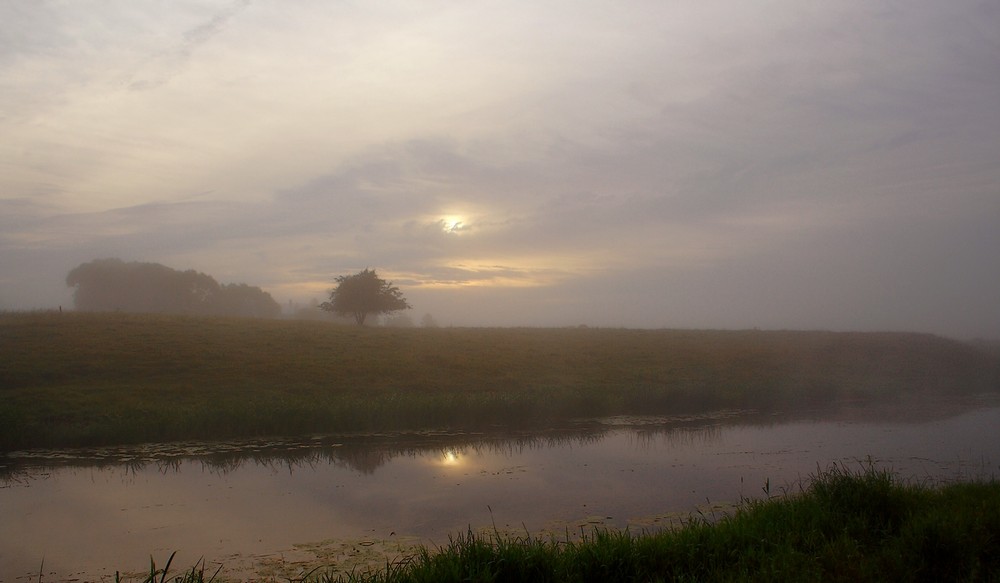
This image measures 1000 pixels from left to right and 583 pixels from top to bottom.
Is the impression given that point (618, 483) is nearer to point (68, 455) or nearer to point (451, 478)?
point (451, 478)

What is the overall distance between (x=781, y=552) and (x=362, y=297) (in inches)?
2082

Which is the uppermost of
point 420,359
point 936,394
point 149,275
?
point 149,275

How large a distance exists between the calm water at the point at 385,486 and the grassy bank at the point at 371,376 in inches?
77.4

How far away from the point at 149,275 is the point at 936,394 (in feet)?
272

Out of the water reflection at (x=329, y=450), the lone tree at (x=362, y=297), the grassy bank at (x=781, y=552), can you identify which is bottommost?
the water reflection at (x=329, y=450)

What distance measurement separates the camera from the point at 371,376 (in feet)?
93.4

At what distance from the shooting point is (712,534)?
865cm

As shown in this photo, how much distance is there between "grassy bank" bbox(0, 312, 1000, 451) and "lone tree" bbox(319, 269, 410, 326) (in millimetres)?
15164

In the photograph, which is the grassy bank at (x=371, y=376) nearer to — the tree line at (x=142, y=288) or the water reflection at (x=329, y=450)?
the water reflection at (x=329, y=450)

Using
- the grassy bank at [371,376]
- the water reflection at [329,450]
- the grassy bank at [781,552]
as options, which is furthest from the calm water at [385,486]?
the grassy bank at [781,552]

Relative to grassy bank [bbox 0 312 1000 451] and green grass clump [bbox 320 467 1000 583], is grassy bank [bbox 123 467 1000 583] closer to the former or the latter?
green grass clump [bbox 320 467 1000 583]

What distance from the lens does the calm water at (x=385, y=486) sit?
34.8ft

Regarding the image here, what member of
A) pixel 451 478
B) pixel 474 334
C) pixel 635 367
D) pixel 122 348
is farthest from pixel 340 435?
pixel 474 334

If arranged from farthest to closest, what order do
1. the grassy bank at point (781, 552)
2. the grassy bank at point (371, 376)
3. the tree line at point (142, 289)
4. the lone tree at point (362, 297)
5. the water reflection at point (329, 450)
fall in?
the tree line at point (142, 289)
the lone tree at point (362, 297)
the grassy bank at point (371, 376)
the water reflection at point (329, 450)
the grassy bank at point (781, 552)
